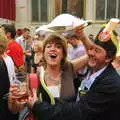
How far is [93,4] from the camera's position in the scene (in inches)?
664

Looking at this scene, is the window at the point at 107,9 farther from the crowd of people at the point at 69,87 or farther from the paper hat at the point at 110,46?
the paper hat at the point at 110,46

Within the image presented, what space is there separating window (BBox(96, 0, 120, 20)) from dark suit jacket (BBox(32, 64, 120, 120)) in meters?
14.3

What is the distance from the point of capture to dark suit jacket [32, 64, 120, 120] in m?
2.51

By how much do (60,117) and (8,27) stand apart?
4226 millimetres

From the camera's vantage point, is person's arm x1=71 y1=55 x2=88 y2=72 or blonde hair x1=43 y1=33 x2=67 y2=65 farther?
person's arm x1=71 y1=55 x2=88 y2=72

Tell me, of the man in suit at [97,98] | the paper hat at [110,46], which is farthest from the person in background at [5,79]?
the paper hat at [110,46]

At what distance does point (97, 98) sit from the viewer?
99.5 inches

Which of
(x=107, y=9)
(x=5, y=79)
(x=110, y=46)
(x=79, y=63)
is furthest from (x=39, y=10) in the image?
(x=110, y=46)

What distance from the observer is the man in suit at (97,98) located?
252 cm

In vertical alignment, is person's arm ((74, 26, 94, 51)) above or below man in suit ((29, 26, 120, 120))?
above

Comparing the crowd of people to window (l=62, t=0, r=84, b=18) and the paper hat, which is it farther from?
window (l=62, t=0, r=84, b=18)

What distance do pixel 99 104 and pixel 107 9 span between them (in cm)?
1465

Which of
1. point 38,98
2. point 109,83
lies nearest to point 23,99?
point 38,98

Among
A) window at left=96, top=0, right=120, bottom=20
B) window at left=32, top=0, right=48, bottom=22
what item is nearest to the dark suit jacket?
window at left=96, top=0, right=120, bottom=20
